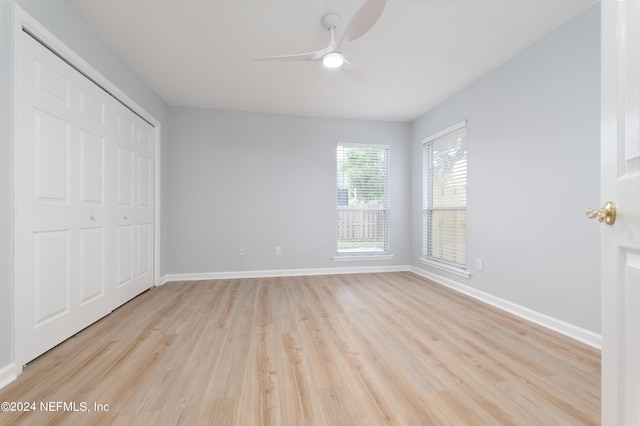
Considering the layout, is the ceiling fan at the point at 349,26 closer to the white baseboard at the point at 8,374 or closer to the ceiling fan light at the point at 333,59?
the ceiling fan light at the point at 333,59

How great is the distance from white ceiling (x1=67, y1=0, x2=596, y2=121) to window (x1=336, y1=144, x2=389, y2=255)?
102cm

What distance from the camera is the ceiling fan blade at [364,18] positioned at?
1.52m

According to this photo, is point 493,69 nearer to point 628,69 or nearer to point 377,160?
point 377,160

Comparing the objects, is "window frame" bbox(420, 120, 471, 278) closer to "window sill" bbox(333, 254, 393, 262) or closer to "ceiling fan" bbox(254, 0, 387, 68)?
"window sill" bbox(333, 254, 393, 262)

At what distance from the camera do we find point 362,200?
442 cm

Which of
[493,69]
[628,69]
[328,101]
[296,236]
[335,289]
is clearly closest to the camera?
[628,69]

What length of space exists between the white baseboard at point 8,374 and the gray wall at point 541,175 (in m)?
3.70

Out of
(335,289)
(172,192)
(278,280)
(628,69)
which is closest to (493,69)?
(628,69)

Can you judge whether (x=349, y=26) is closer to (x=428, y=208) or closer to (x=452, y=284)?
(x=428, y=208)

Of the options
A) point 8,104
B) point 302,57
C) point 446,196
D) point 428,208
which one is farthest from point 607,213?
point 428,208

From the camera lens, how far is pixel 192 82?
10.4 ft

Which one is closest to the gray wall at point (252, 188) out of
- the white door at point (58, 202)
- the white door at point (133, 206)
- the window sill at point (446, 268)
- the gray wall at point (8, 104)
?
the white door at point (133, 206)

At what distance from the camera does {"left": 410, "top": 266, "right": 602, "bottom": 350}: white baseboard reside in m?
1.95

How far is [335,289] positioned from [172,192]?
2.72 meters
